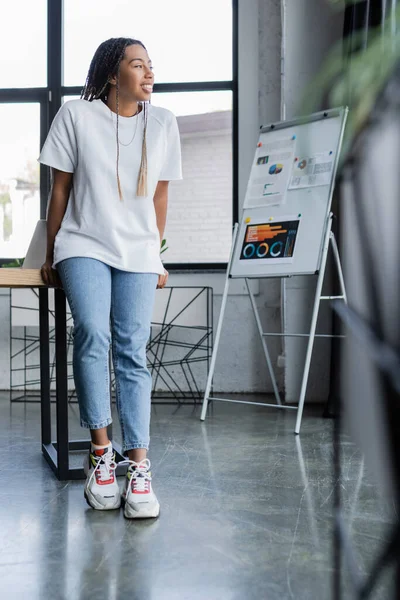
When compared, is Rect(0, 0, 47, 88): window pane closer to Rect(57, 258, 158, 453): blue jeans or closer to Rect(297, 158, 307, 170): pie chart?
Rect(297, 158, 307, 170): pie chart

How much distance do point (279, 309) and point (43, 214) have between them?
1690 mm

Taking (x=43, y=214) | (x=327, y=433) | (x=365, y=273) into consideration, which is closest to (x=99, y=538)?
(x=365, y=273)

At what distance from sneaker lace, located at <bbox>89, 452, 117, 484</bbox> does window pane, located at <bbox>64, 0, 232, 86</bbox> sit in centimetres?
325

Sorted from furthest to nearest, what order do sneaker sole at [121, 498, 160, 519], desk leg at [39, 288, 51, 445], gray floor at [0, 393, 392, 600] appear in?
desk leg at [39, 288, 51, 445] < sneaker sole at [121, 498, 160, 519] < gray floor at [0, 393, 392, 600]

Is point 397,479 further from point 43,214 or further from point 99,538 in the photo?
point 43,214

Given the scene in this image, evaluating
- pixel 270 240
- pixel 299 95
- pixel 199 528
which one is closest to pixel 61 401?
pixel 199 528

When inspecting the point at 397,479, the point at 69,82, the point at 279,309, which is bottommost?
the point at 279,309

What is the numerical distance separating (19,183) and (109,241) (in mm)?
3021

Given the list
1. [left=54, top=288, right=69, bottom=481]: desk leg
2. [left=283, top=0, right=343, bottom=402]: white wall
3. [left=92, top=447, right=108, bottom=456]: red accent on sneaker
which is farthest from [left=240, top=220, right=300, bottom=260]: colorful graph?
[left=92, top=447, right=108, bottom=456]: red accent on sneaker

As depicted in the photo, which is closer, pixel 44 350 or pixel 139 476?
pixel 139 476

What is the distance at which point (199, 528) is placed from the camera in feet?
5.76

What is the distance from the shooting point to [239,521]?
5.97ft

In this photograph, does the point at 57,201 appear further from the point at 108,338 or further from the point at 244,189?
the point at 244,189

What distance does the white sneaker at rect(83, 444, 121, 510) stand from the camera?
6.32ft
